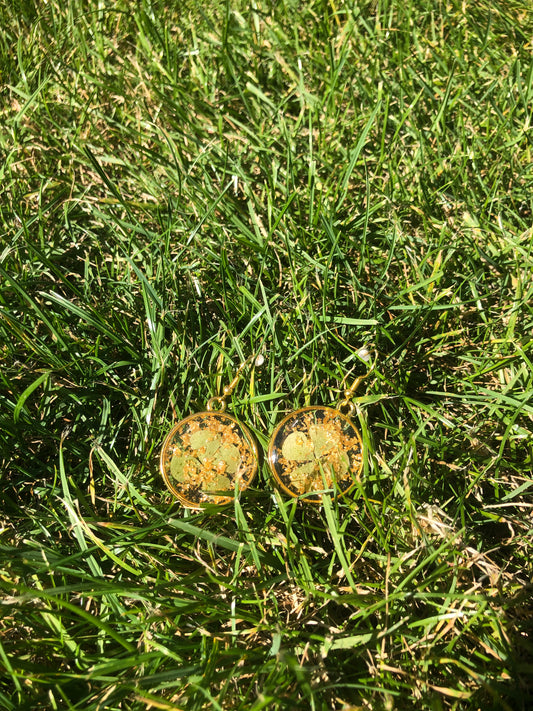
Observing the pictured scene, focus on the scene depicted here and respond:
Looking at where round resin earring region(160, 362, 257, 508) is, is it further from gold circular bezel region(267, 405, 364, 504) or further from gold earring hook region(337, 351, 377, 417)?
gold earring hook region(337, 351, 377, 417)

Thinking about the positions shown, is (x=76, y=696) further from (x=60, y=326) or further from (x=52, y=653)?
(x=60, y=326)

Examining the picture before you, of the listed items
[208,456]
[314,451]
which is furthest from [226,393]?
[314,451]

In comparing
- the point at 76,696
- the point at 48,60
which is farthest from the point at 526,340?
the point at 48,60

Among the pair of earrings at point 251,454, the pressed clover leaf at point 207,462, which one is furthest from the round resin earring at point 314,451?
the pressed clover leaf at point 207,462

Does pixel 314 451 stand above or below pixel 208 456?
below

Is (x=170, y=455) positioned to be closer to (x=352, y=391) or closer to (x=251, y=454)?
(x=251, y=454)

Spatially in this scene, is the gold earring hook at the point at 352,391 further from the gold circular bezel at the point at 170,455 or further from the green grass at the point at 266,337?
the gold circular bezel at the point at 170,455

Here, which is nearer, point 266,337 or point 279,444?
point 279,444
